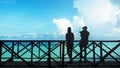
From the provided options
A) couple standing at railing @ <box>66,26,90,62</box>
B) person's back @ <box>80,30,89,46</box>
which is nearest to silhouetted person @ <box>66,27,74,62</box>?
couple standing at railing @ <box>66,26,90,62</box>

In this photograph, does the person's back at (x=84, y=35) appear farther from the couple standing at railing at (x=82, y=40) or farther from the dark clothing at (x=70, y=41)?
the dark clothing at (x=70, y=41)

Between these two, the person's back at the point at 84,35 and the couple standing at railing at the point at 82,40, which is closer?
the couple standing at railing at the point at 82,40

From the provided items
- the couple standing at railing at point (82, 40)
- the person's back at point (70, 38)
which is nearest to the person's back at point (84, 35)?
the couple standing at railing at point (82, 40)

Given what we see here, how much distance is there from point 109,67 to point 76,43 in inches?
115

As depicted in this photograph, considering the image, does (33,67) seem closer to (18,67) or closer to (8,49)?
(18,67)

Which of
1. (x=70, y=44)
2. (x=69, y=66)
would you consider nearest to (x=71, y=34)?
(x=70, y=44)

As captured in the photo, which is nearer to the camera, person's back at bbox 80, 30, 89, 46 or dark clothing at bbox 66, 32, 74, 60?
dark clothing at bbox 66, 32, 74, 60

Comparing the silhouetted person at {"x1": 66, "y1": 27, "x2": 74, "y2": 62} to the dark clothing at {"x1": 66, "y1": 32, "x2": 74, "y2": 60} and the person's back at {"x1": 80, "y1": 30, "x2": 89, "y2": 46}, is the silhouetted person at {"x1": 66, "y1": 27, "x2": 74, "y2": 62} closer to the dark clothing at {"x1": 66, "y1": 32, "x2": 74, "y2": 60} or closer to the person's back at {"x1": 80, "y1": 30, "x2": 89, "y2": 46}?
the dark clothing at {"x1": 66, "y1": 32, "x2": 74, "y2": 60}

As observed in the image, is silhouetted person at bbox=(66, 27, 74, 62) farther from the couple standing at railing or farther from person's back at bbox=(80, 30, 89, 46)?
person's back at bbox=(80, 30, 89, 46)

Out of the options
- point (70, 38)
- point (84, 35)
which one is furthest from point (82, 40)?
point (70, 38)

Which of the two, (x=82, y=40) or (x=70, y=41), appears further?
(x=82, y=40)

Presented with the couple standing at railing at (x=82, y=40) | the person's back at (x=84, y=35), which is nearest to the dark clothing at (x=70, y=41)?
the couple standing at railing at (x=82, y=40)

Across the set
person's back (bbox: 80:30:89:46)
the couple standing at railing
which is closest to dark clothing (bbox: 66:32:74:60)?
the couple standing at railing

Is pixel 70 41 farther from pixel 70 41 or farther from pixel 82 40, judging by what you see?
pixel 82 40
